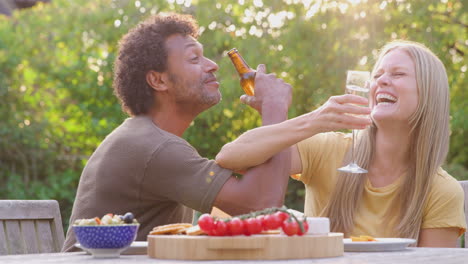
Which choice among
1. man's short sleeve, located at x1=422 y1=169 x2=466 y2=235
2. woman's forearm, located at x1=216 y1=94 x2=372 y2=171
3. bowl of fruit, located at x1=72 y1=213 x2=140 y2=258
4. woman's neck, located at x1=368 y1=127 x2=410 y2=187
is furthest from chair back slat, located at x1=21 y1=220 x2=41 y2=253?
man's short sleeve, located at x1=422 y1=169 x2=466 y2=235

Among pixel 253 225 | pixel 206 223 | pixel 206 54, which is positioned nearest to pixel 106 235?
pixel 206 223

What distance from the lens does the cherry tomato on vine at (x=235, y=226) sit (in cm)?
237

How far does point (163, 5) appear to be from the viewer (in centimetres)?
1056

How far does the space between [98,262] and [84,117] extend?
8.90 m

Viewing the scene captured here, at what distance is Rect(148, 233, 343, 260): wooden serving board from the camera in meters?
2.34

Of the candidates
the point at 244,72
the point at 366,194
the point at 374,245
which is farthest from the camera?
the point at 366,194

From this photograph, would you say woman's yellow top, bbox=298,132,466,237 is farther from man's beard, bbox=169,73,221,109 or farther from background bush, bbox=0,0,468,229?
background bush, bbox=0,0,468,229

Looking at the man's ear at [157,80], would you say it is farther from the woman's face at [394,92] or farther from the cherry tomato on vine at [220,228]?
the cherry tomato on vine at [220,228]

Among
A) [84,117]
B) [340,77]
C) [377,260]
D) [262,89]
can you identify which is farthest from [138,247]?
[84,117]

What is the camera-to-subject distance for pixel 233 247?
92.2 inches

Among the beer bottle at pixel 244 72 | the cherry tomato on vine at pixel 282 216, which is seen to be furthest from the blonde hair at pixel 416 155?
the cherry tomato on vine at pixel 282 216

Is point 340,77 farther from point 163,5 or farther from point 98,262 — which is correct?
point 98,262

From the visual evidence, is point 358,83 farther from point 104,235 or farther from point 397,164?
point 104,235

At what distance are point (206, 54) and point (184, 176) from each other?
701 cm
